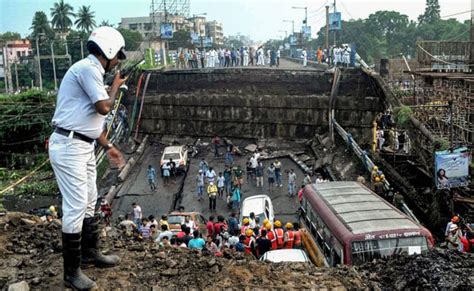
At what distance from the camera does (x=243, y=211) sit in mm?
17047

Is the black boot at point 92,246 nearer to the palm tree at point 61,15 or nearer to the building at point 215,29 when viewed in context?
the palm tree at point 61,15

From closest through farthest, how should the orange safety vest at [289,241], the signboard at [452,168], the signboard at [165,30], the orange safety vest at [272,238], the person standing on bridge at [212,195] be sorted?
1. the orange safety vest at [272,238]
2. the orange safety vest at [289,241]
3. the signboard at [452,168]
4. the person standing on bridge at [212,195]
5. the signboard at [165,30]

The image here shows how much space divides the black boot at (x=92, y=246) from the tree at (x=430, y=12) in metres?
90.2

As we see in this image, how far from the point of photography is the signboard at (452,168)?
49.1ft

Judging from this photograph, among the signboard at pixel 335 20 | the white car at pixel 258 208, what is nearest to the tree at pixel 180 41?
the signboard at pixel 335 20

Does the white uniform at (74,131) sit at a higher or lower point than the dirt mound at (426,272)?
higher

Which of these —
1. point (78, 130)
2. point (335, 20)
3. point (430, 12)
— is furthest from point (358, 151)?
point (430, 12)

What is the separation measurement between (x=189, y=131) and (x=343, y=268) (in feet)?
87.7

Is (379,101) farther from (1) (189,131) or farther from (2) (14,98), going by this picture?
(2) (14,98)

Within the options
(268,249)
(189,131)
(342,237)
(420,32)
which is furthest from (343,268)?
(420,32)

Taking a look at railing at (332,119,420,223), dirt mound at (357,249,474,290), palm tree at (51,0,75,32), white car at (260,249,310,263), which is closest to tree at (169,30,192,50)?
palm tree at (51,0,75,32)

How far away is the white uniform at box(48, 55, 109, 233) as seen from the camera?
15.6ft

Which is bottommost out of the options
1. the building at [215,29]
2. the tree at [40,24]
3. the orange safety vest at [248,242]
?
the orange safety vest at [248,242]

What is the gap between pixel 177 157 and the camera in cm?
2694
